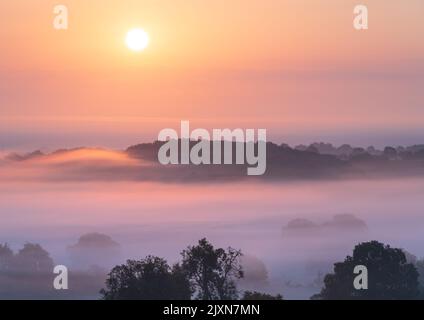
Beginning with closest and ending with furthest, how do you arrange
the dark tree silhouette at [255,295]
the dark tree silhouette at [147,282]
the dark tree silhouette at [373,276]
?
the dark tree silhouette at [147,282]
the dark tree silhouette at [255,295]
the dark tree silhouette at [373,276]

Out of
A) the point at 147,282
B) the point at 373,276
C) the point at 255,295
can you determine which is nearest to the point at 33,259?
the point at 147,282

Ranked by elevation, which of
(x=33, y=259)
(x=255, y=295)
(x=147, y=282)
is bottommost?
(x=255, y=295)

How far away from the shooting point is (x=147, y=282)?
12.7 meters

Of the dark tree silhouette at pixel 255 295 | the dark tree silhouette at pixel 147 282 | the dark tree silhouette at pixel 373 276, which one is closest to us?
the dark tree silhouette at pixel 147 282

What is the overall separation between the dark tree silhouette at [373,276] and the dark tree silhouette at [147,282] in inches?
83.7

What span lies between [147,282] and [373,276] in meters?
3.19

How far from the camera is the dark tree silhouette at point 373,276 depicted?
1330 centimetres

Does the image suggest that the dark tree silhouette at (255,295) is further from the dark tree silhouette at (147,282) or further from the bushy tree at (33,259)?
the bushy tree at (33,259)

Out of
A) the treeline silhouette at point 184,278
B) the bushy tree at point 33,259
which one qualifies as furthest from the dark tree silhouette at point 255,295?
the bushy tree at point 33,259

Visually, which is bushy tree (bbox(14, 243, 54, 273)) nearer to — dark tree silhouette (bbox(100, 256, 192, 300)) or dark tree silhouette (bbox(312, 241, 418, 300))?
dark tree silhouette (bbox(100, 256, 192, 300))

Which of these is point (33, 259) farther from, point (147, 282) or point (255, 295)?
point (255, 295)

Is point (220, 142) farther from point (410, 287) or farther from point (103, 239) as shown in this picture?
point (410, 287)
